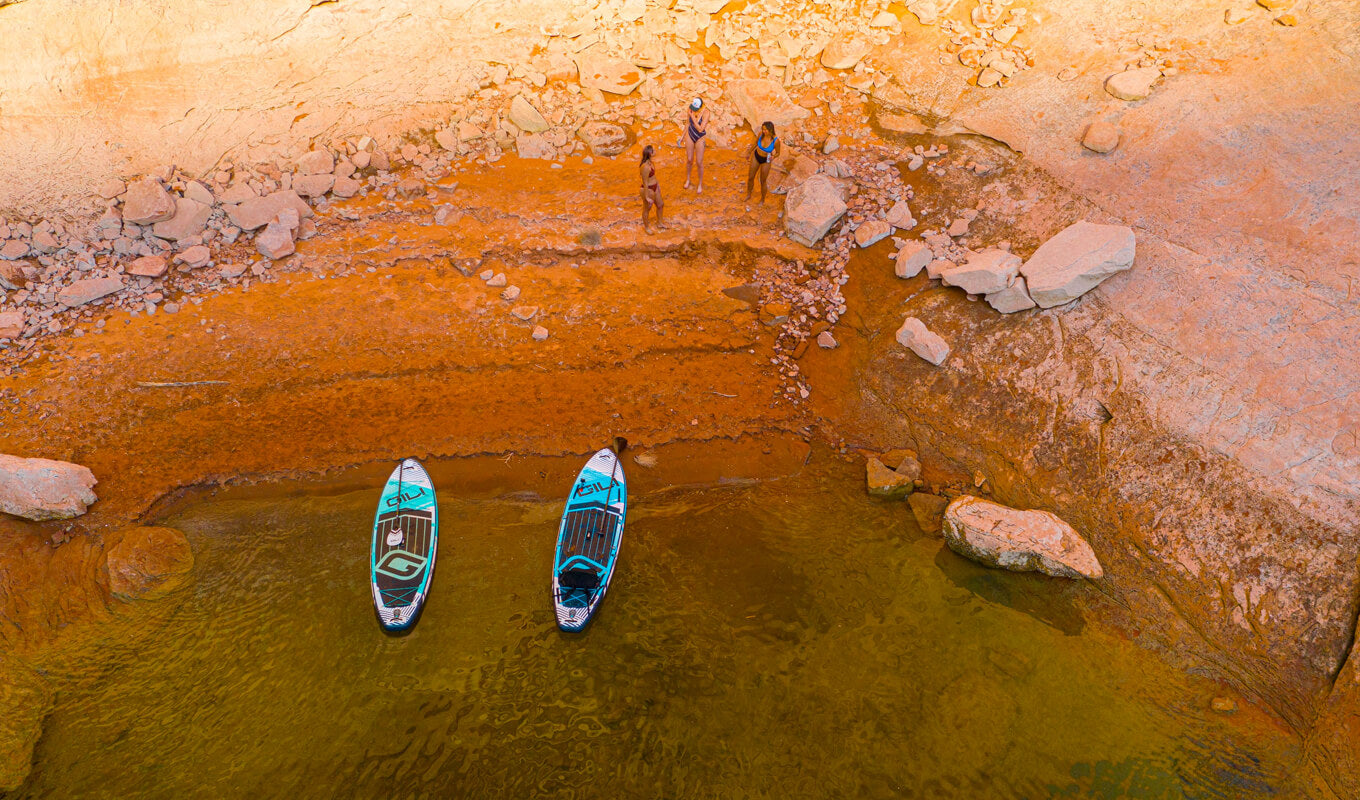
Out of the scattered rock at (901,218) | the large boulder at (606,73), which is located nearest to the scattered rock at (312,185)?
the large boulder at (606,73)

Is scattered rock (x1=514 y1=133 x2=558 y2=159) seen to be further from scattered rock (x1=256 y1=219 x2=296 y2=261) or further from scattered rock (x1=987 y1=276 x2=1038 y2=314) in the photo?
scattered rock (x1=987 y1=276 x2=1038 y2=314)

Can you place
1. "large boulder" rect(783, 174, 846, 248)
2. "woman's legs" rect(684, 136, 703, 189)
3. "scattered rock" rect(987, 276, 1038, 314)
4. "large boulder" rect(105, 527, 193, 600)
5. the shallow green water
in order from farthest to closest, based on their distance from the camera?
"woman's legs" rect(684, 136, 703, 189), "large boulder" rect(783, 174, 846, 248), "scattered rock" rect(987, 276, 1038, 314), "large boulder" rect(105, 527, 193, 600), the shallow green water

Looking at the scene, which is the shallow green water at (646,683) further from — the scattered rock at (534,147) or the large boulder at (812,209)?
the scattered rock at (534,147)

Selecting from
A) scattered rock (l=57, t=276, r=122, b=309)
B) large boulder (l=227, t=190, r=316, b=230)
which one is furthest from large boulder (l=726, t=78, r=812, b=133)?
scattered rock (l=57, t=276, r=122, b=309)

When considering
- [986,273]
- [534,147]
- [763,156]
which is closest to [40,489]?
[534,147]

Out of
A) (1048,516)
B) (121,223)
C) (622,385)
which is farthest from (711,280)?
(121,223)

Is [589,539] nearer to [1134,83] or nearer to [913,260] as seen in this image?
[913,260]
